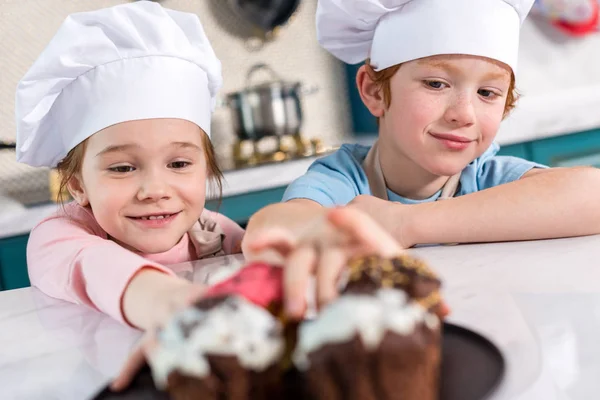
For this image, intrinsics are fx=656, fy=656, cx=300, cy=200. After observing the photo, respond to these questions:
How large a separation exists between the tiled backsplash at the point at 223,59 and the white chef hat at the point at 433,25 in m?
1.31

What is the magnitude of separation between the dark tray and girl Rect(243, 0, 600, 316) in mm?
326

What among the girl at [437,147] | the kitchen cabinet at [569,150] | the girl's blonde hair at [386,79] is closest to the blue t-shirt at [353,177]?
the girl at [437,147]

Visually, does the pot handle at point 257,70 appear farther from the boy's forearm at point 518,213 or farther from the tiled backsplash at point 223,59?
the boy's forearm at point 518,213

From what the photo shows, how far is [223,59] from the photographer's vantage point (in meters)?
2.42

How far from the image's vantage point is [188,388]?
0.34m

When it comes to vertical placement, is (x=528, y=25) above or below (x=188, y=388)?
below

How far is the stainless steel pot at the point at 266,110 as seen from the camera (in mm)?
2051

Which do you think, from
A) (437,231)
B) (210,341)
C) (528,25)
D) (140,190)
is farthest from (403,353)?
(528,25)

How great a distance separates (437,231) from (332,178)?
0.25 meters

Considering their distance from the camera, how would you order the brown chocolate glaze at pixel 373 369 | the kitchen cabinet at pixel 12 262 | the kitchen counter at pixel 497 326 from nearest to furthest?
the brown chocolate glaze at pixel 373 369 < the kitchen counter at pixel 497 326 < the kitchen cabinet at pixel 12 262

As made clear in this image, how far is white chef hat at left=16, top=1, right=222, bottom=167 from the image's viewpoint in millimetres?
923

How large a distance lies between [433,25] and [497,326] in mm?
633

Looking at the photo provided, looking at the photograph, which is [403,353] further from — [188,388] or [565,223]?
[565,223]

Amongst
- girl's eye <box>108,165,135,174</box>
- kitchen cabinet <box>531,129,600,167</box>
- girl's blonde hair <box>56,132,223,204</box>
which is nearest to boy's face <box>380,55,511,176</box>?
girl's blonde hair <box>56,132,223,204</box>
